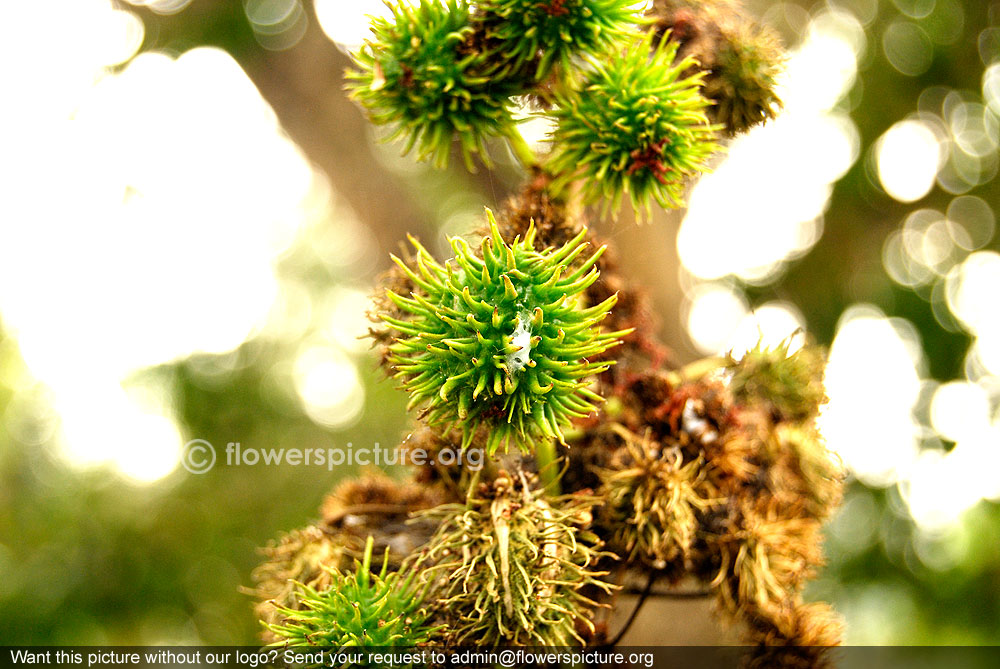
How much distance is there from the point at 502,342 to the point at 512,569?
0.23 metres

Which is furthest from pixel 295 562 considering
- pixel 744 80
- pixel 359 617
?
pixel 744 80

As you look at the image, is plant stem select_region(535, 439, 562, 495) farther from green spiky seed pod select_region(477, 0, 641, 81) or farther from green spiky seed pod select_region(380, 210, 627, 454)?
green spiky seed pod select_region(477, 0, 641, 81)

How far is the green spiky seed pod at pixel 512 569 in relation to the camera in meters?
0.57

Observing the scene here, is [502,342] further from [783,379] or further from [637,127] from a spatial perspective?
[783,379]

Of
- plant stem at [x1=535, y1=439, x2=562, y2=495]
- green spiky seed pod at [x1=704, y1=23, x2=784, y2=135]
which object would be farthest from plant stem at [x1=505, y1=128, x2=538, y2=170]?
plant stem at [x1=535, y1=439, x2=562, y2=495]

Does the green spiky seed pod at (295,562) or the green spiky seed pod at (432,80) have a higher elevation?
the green spiky seed pod at (432,80)

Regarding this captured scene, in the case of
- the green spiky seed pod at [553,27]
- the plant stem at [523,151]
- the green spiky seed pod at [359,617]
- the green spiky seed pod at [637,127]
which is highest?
the plant stem at [523,151]

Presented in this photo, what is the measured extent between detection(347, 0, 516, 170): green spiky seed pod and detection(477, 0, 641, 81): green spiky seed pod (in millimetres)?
31

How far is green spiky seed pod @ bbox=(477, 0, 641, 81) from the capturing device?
60cm

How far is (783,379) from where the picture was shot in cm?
81

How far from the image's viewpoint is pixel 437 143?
707 mm

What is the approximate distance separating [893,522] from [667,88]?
7.04 ft

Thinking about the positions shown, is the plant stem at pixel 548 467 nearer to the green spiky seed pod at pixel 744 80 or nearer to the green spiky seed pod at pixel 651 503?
the green spiky seed pod at pixel 651 503

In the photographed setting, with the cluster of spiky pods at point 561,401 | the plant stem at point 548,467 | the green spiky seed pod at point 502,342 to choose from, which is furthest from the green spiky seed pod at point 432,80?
the plant stem at point 548,467
